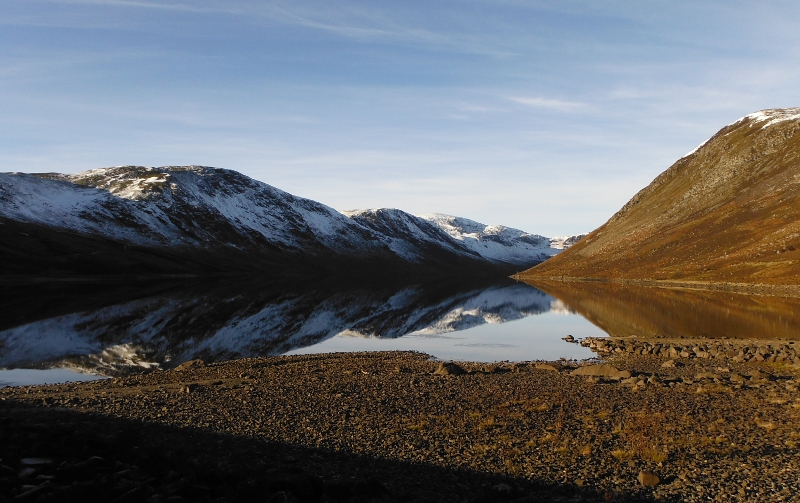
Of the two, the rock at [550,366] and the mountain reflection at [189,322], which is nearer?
the rock at [550,366]

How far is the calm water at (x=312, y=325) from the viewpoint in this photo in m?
46.1

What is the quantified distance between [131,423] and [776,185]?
186 metres

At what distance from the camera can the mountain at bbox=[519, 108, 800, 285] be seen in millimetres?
127250

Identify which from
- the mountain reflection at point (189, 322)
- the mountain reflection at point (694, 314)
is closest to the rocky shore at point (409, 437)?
the mountain reflection at point (189, 322)

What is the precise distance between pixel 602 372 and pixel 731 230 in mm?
138918

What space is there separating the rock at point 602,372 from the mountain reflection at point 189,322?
81.9 feet

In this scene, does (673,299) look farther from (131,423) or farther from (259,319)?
(131,423)

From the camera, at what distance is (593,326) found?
65.9 m

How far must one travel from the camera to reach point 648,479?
55.1ft

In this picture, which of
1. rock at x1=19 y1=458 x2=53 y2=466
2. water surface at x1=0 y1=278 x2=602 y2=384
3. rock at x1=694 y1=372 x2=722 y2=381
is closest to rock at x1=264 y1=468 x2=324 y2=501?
rock at x1=19 y1=458 x2=53 y2=466

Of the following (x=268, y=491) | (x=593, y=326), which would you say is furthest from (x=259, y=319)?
(x=268, y=491)

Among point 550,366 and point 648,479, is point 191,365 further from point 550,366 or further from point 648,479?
point 648,479

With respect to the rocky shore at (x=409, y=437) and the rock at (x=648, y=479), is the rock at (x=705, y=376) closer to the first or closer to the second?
the rocky shore at (x=409, y=437)

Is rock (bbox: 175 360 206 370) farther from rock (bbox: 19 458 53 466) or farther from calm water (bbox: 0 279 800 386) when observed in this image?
rock (bbox: 19 458 53 466)
